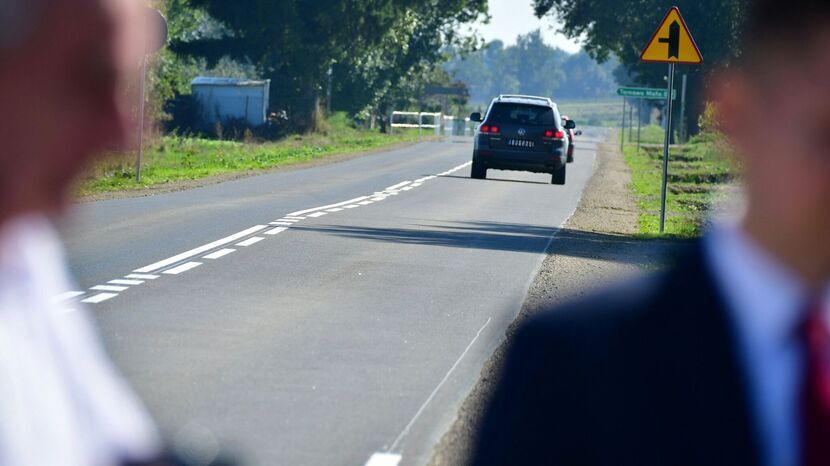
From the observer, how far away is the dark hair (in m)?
1.43

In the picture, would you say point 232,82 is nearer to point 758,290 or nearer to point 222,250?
point 222,250

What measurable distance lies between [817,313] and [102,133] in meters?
0.61

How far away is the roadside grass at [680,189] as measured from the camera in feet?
79.9

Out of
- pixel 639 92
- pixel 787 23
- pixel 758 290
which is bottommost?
pixel 758 290

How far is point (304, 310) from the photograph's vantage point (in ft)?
39.3

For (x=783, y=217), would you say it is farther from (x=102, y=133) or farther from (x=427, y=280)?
(x=427, y=280)

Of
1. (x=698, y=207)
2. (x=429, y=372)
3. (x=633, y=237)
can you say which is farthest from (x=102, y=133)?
(x=698, y=207)

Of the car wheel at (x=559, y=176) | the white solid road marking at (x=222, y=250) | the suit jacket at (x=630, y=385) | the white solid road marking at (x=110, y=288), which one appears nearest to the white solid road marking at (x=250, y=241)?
the white solid road marking at (x=222, y=250)

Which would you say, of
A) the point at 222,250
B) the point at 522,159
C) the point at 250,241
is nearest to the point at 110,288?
the point at 222,250

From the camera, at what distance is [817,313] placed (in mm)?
1294

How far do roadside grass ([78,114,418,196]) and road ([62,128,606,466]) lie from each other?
12.7ft

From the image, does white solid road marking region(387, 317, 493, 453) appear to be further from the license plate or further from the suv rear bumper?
the suv rear bumper

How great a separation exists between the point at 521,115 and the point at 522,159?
39.4 inches

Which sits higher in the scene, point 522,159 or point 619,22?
point 619,22
